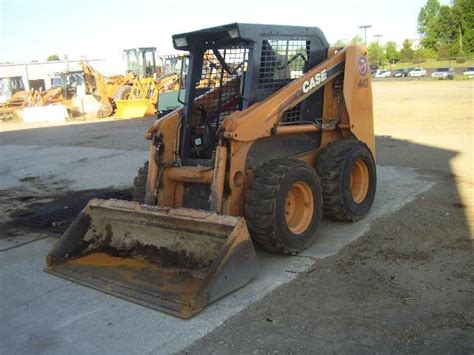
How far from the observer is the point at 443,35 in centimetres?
8394

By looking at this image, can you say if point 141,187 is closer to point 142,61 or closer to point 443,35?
point 142,61

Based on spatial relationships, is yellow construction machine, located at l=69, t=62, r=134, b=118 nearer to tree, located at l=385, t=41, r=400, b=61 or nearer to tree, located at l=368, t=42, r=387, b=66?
tree, located at l=368, t=42, r=387, b=66

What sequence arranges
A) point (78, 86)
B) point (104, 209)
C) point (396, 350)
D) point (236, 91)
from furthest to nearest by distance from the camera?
point (78, 86) → point (236, 91) → point (104, 209) → point (396, 350)

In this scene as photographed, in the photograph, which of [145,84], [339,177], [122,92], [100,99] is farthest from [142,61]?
[339,177]

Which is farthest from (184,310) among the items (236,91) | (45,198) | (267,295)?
(45,198)

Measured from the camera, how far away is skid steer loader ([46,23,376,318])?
4.52 m

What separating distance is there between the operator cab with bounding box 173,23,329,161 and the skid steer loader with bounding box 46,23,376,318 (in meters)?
0.01

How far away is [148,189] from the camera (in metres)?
5.47

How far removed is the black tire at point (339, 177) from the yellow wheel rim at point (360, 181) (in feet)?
0.51

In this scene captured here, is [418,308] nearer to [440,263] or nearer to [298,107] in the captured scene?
[440,263]

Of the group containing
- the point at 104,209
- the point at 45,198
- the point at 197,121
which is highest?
the point at 197,121

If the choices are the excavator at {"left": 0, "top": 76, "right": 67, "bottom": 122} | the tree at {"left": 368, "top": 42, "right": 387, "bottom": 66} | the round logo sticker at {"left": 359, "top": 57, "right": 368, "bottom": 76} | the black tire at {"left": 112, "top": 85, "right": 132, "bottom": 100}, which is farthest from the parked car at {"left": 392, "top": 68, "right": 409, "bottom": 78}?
the round logo sticker at {"left": 359, "top": 57, "right": 368, "bottom": 76}

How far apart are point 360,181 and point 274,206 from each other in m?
2.07

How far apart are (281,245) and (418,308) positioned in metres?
1.42
